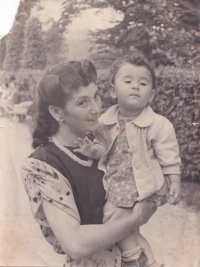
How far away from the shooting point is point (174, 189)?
1.67 meters

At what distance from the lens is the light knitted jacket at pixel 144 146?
1.63 m

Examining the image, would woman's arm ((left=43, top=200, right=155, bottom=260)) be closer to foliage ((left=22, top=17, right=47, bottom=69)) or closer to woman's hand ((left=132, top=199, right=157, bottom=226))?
woman's hand ((left=132, top=199, right=157, bottom=226))

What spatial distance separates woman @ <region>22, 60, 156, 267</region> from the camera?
1580 millimetres

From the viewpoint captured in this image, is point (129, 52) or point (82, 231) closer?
point (82, 231)

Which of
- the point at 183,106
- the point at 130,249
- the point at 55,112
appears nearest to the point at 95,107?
the point at 55,112

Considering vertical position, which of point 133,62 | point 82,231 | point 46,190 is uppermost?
point 133,62

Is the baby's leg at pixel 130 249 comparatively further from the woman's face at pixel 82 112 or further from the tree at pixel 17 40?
the tree at pixel 17 40

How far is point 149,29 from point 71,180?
65 centimetres

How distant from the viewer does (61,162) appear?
162 centimetres

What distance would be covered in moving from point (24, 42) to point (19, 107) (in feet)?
0.81

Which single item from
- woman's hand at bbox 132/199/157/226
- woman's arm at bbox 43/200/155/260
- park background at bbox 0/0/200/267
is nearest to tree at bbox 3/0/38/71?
park background at bbox 0/0/200/267

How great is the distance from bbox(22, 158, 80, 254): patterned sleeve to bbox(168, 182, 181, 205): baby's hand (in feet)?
1.17

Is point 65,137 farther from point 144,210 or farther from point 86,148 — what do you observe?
point 144,210

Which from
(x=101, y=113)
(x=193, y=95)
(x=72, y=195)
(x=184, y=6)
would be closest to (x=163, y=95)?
(x=193, y=95)
